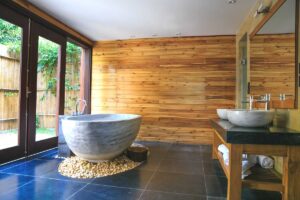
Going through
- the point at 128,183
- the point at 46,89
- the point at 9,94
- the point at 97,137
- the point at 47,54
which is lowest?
the point at 128,183

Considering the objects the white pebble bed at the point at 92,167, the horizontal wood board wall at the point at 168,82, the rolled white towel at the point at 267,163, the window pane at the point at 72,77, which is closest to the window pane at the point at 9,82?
the white pebble bed at the point at 92,167

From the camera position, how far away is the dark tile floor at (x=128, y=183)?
208 cm

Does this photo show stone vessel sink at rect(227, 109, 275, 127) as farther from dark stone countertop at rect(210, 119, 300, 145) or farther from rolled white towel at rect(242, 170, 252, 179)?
rolled white towel at rect(242, 170, 252, 179)

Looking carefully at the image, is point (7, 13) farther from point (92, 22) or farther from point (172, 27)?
point (172, 27)

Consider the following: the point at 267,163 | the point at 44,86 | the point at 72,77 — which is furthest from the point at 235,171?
the point at 72,77

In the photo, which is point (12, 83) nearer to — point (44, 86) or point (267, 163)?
point (44, 86)

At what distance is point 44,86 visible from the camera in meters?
3.65

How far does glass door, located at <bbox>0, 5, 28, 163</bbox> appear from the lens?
9.56ft

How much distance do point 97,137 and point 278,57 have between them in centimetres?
221

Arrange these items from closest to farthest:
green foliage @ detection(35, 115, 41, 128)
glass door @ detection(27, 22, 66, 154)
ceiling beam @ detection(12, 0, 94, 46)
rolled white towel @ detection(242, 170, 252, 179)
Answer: rolled white towel @ detection(242, 170, 252, 179) < ceiling beam @ detection(12, 0, 94, 46) < glass door @ detection(27, 22, 66, 154) < green foliage @ detection(35, 115, 41, 128)

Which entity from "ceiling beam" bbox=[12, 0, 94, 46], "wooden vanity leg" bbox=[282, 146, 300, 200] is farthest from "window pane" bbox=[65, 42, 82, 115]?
"wooden vanity leg" bbox=[282, 146, 300, 200]

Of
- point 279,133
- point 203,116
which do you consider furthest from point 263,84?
point 203,116

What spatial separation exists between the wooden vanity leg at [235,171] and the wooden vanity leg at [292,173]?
368 millimetres

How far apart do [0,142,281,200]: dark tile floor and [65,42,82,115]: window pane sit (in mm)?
1394
